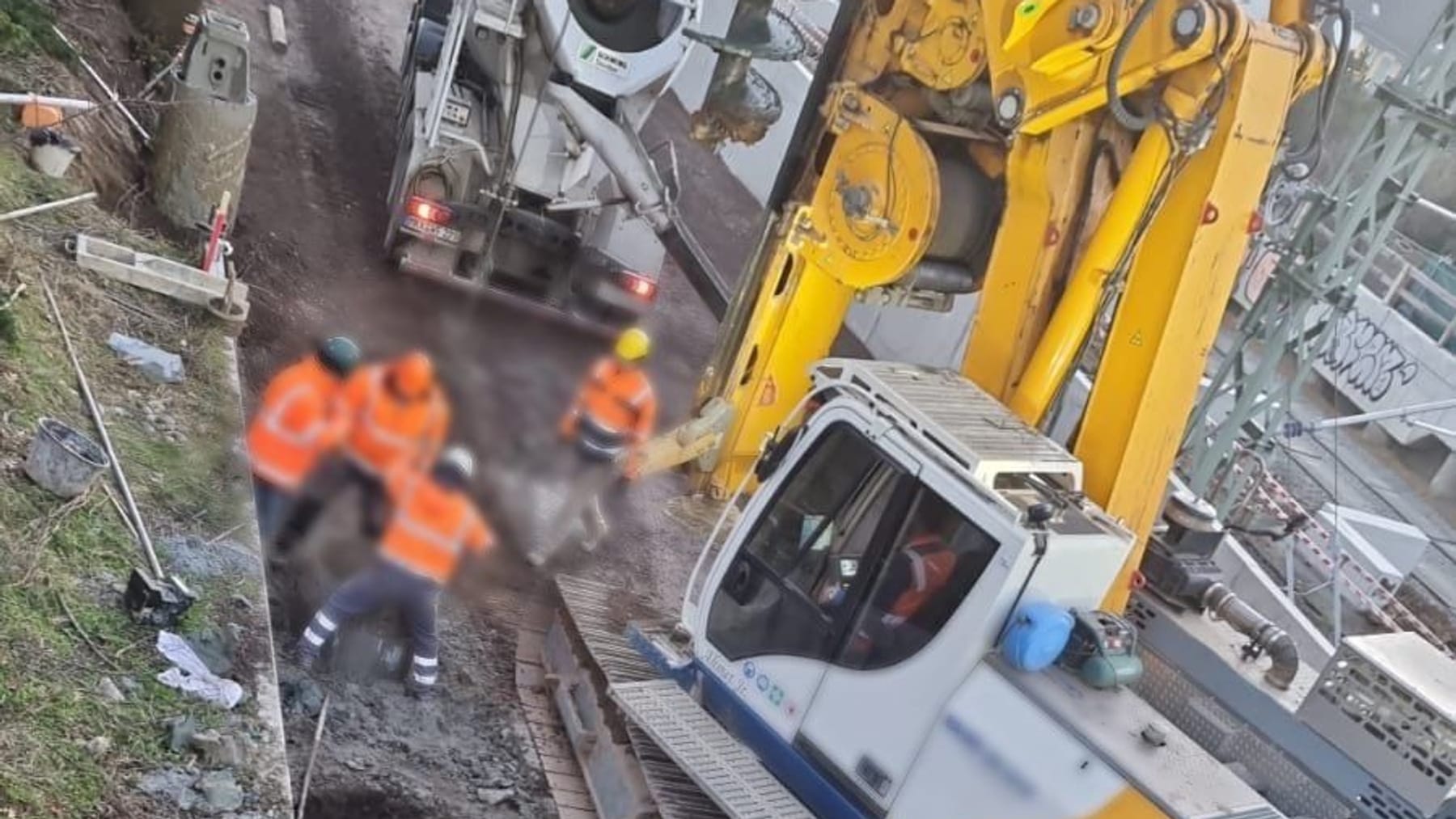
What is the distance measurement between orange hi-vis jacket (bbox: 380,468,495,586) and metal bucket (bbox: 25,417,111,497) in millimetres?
1272

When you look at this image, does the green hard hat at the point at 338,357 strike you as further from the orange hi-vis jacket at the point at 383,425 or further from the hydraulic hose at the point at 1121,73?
the hydraulic hose at the point at 1121,73

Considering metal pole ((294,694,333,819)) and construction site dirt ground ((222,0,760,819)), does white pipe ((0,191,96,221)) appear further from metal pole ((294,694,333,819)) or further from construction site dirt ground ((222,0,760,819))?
metal pole ((294,694,333,819))

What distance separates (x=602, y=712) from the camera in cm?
625

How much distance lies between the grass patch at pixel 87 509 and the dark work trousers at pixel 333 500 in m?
0.29

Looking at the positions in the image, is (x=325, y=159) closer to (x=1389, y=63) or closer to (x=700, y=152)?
(x=700, y=152)

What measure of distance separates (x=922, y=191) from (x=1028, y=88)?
688 mm

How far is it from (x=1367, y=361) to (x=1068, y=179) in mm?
15883

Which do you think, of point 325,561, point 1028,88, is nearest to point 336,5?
point 325,561

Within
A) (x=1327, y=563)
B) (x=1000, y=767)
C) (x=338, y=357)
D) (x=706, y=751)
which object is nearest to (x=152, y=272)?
(x=338, y=357)

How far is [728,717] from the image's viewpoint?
238 inches

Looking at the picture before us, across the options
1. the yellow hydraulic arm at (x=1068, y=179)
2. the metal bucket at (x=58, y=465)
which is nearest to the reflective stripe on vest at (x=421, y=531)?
the metal bucket at (x=58, y=465)

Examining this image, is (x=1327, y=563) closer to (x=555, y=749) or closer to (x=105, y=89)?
(x=555, y=749)

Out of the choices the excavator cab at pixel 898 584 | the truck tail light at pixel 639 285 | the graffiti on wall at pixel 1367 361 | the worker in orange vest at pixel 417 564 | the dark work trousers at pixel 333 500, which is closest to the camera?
the excavator cab at pixel 898 584

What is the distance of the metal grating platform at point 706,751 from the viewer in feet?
17.6
